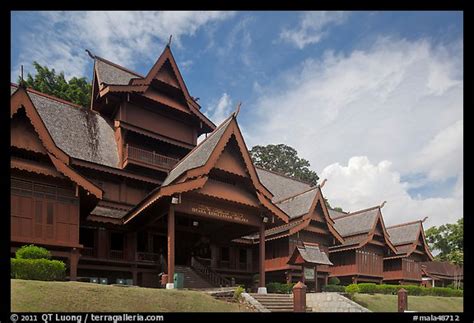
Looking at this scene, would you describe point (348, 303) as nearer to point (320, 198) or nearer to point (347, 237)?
point (320, 198)

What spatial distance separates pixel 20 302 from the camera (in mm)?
11547

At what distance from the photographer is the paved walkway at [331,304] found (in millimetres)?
17969

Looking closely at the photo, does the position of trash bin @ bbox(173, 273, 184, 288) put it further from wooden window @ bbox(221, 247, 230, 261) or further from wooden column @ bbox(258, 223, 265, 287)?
wooden window @ bbox(221, 247, 230, 261)

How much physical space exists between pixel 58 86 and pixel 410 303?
122 ft

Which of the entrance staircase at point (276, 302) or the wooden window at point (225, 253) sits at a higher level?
the wooden window at point (225, 253)

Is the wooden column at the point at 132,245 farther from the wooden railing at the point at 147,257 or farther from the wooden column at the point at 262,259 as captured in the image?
the wooden column at the point at 262,259

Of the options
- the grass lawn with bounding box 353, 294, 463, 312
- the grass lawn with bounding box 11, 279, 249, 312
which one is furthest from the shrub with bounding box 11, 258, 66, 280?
the grass lawn with bounding box 353, 294, 463, 312

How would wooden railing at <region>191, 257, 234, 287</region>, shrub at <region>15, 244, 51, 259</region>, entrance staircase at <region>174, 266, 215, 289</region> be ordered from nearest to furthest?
shrub at <region>15, 244, 51, 259</region>
entrance staircase at <region>174, 266, 215, 289</region>
wooden railing at <region>191, 257, 234, 287</region>

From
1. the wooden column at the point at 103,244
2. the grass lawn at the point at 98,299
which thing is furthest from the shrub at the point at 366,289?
the wooden column at the point at 103,244

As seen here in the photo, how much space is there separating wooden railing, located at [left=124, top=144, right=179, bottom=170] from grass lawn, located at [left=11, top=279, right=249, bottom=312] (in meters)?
11.6

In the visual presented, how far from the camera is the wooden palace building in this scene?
17.1 m

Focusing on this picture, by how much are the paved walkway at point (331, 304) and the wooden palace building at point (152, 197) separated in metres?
2.72

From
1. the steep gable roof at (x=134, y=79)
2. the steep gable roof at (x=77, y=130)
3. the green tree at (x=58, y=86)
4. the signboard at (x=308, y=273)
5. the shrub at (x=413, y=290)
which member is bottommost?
the shrub at (x=413, y=290)

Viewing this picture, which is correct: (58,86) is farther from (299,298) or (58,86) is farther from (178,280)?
(299,298)
